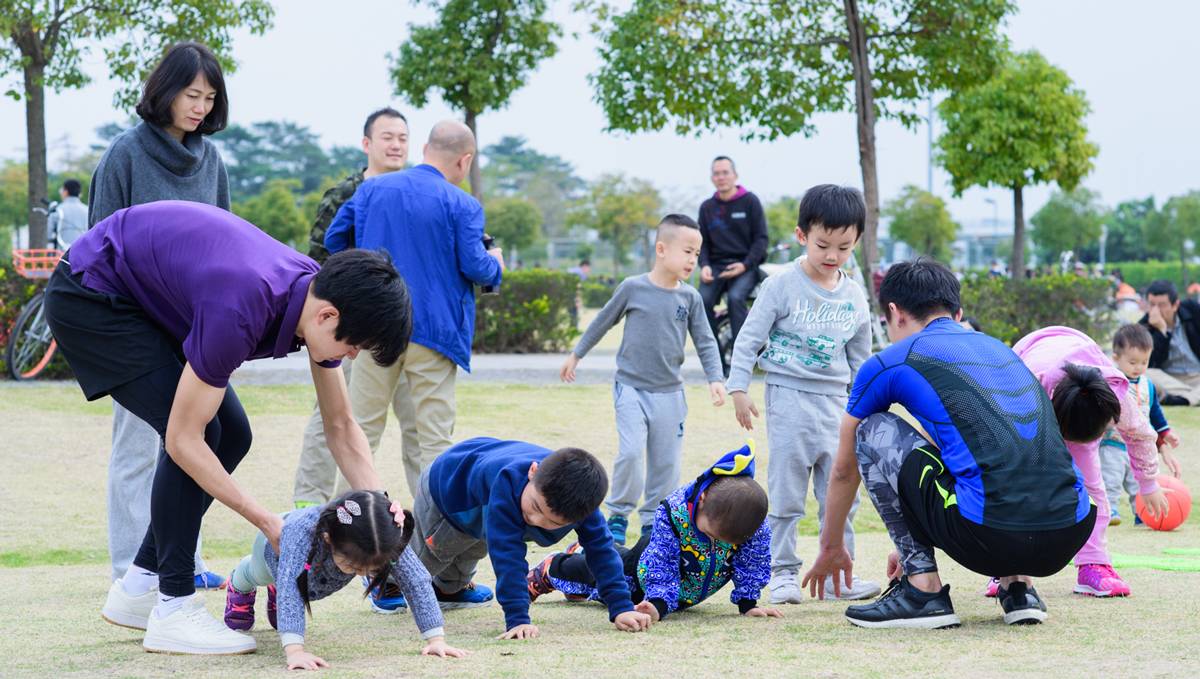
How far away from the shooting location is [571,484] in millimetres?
4031

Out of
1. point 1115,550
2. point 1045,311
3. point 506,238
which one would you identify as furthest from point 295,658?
point 506,238

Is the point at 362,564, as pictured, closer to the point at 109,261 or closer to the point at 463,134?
the point at 109,261

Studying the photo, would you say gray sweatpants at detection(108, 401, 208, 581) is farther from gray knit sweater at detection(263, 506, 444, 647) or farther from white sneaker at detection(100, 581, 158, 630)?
gray knit sweater at detection(263, 506, 444, 647)

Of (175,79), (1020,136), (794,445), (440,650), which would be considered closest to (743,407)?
(794,445)

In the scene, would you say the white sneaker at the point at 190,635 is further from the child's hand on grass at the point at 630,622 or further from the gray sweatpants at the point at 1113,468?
the gray sweatpants at the point at 1113,468

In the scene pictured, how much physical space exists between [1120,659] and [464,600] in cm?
241

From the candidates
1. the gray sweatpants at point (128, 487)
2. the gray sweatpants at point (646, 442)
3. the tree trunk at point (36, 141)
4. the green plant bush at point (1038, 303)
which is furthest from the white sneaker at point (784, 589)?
the tree trunk at point (36, 141)

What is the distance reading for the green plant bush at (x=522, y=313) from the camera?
54.8 ft

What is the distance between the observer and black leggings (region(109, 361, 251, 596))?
3.83 m

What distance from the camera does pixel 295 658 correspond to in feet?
11.8

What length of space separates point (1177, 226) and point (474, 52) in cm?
5344

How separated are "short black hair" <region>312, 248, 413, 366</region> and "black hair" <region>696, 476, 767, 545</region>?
1370mm

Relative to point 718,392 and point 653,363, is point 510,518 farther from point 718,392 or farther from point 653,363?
point 653,363

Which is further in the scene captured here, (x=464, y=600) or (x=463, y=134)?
(x=463, y=134)
